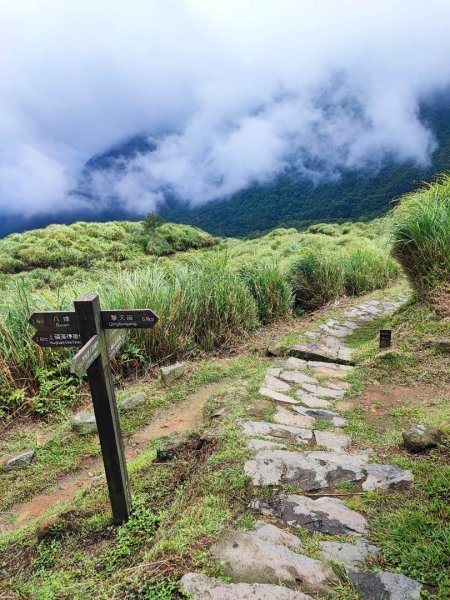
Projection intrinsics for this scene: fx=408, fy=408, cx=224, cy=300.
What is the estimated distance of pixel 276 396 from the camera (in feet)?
12.6

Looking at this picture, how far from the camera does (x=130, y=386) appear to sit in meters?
4.48

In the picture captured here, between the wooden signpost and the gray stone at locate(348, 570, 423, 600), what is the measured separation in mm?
1234

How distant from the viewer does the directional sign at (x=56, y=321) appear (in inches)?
82.0

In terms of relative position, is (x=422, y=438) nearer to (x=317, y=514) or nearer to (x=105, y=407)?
(x=317, y=514)

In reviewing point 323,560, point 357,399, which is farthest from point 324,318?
point 323,560

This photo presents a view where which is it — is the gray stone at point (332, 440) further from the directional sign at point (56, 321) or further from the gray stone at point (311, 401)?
the directional sign at point (56, 321)

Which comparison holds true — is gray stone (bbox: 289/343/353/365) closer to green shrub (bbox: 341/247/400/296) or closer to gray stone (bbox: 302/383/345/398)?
gray stone (bbox: 302/383/345/398)

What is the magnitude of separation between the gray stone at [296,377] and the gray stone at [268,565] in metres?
2.48

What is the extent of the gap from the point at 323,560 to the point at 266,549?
0.25 meters

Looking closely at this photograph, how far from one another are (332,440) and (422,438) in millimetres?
637

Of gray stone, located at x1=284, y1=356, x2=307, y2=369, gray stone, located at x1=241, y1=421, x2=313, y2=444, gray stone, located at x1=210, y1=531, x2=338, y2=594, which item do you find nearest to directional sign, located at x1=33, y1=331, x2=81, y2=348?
gray stone, located at x1=210, y1=531, x2=338, y2=594

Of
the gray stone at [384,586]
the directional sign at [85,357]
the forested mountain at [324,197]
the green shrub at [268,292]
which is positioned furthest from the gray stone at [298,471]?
the forested mountain at [324,197]

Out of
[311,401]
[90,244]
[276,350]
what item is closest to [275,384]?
[311,401]

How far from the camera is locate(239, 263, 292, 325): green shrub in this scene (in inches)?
264
